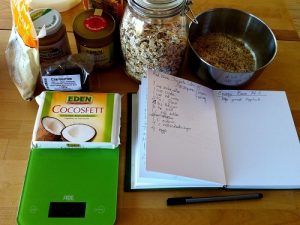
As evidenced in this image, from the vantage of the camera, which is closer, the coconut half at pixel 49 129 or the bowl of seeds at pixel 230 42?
the coconut half at pixel 49 129

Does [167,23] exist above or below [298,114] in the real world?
above

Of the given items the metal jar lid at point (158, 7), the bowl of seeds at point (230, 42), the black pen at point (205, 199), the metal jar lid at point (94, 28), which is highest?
the metal jar lid at point (158, 7)

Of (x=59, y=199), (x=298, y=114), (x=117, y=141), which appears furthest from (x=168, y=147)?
(x=298, y=114)

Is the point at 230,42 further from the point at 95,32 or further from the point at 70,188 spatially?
the point at 70,188

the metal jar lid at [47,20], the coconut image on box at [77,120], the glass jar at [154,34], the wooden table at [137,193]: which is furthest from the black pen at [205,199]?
the metal jar lid at [47,20]

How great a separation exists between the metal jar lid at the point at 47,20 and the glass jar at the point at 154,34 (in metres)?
0.12

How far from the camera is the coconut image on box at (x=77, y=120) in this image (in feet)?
1.83

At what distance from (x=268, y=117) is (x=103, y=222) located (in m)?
0.38

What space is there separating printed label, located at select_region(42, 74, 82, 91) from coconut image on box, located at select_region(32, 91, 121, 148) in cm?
1

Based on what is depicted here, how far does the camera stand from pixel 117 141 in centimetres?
57

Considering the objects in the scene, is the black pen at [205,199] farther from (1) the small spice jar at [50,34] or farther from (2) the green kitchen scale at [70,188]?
(1) the small spice jar at [50,34]

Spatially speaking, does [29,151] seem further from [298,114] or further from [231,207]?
[298,114]

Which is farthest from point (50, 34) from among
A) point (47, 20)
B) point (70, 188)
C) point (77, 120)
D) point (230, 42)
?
point (230, 42)

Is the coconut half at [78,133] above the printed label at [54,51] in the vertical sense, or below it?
below
